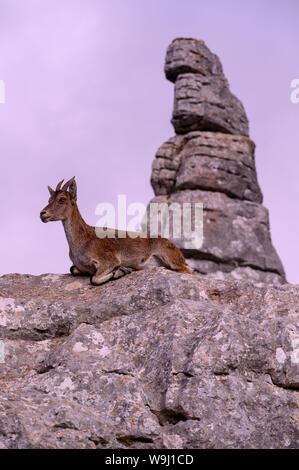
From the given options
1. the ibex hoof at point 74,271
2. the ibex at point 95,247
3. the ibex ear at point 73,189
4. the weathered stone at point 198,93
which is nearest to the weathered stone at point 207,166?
the weathered stone at point 198,93

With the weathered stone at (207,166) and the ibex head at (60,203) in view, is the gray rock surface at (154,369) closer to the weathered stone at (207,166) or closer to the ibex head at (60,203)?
the ibex head at (60,203)

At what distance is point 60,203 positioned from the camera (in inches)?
422

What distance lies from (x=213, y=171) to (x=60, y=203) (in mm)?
16898

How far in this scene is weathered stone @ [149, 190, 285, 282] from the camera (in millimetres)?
25250

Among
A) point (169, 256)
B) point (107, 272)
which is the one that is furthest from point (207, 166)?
point (107, 272)

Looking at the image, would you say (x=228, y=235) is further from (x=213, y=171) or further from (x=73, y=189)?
(x=73, y=189)

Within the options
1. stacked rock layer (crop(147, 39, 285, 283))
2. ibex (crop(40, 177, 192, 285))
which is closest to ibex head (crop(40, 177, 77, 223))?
ibex (crop(40, 177, 192, 285))

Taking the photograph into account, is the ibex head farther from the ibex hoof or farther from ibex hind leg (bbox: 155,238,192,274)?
ibex hind leg (bbox: 155,238,192,274)

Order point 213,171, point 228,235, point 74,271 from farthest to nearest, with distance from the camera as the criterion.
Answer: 1. point 213,171
2. point 228,235
3. point 74,271

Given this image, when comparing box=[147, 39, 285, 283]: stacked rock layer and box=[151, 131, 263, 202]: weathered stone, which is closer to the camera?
box=[147, 39, 285, 283]: stacked rock layer

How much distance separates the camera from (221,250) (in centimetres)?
2544

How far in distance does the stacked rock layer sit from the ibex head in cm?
1421

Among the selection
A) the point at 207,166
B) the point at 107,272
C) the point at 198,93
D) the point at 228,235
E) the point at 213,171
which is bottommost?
the point at 107,272

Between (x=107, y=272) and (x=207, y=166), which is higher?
(x=207, y=166)
